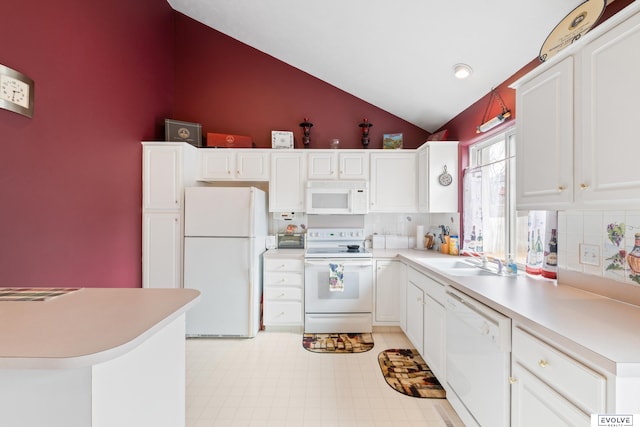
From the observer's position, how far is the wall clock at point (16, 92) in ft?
5.20

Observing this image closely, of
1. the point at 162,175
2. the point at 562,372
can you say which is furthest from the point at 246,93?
the point at 562,372

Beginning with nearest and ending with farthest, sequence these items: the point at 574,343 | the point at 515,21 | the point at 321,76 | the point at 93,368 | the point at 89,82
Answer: the point at 93,368, the point at 574,343, the point at 515,21, the point at 89,82, the point at 321,76

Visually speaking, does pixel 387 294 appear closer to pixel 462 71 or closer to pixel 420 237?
pixel 420 237

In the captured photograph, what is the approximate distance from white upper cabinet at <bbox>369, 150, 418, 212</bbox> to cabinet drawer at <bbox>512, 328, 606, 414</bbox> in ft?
7.36

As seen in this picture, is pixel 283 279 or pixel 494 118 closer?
pixel 494 118

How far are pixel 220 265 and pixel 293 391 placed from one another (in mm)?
1414

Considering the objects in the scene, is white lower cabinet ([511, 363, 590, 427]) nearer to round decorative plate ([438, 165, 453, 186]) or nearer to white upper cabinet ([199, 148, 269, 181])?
round decorative plate ([438, 165, 453, 186])

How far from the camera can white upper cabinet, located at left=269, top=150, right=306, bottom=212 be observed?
338cm

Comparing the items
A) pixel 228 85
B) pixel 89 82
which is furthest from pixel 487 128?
pixel 89 82

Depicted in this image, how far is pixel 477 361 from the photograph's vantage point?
60.7 inches

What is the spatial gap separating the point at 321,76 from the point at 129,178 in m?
2.43

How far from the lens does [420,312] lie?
2.50 m

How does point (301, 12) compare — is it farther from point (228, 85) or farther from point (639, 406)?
point (639, 406)

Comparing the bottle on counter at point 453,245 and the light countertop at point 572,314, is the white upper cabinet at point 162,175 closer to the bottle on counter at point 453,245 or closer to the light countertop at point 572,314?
the light countertop at point 572,314
